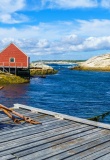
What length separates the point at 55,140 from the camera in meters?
9.09

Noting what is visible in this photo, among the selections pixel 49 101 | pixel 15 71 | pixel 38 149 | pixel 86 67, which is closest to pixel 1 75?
pixel 15 71

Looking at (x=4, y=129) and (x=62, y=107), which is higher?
(x=4, y=129)

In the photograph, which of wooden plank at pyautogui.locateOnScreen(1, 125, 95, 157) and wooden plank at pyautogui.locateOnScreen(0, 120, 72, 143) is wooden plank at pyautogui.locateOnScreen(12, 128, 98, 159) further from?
wooden plank at pyautogui.locateOnScreen(0, 120, 72, 143)

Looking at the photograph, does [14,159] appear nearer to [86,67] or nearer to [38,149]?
[38,149]

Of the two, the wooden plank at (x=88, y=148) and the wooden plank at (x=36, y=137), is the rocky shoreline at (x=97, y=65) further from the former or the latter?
the wooden plank at (x=88, y=148)

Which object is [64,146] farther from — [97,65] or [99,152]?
[97,65]

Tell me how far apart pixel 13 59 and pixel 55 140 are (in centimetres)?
5984

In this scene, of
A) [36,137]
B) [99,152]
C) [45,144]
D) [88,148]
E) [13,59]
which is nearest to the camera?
[99,152]

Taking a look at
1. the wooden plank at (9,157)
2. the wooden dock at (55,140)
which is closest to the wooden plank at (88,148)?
the wooden dock at (55,140)

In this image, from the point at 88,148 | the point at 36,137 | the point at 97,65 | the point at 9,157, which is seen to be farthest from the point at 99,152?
the point at 97,65

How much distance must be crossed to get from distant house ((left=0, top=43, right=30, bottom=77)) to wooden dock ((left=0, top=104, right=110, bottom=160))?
54967mm

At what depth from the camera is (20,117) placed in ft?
39.1

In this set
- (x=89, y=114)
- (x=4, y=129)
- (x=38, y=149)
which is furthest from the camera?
(x=89, y=114)

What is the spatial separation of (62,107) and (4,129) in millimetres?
21362
